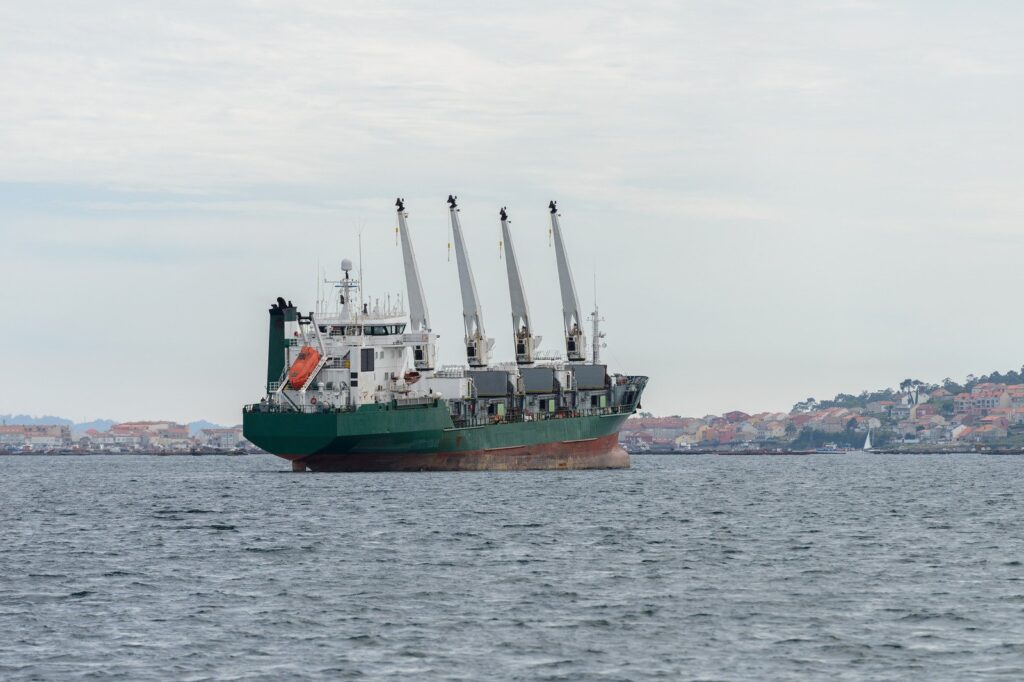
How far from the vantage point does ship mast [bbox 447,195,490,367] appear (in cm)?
11444

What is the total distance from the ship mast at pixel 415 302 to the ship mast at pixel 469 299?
17.0ft

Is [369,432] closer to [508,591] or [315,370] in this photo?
[315,370]

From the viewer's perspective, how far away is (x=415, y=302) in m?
109

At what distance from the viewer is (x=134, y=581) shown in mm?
43000

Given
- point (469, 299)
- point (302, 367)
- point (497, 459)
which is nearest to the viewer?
point (302, 367)

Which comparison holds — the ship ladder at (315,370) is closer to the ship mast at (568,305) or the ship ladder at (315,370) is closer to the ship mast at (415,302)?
the ship mast at (415,302)

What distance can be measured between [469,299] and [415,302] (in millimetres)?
7191

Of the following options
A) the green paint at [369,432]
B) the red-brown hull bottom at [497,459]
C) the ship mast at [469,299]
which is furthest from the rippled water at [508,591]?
the ship mast at [469,299]

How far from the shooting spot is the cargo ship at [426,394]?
94688 mm

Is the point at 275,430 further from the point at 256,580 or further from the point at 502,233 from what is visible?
the point at 256,580

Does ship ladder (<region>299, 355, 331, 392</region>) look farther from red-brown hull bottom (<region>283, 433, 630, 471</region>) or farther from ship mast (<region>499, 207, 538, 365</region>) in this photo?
ship mast (<region>499, 207, 538, 365</region>)

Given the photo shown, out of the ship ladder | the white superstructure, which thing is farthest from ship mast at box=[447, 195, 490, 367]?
the ship ladder

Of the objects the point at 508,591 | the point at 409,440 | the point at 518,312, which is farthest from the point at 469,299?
the point at 508,591

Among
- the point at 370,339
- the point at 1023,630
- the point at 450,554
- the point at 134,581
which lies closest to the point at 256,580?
the point at 134,581
